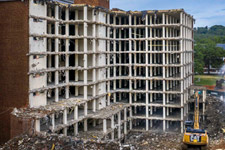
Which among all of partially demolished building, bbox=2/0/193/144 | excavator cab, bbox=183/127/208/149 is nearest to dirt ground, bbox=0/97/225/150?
partially demolished building, bbox=2/0/193/144

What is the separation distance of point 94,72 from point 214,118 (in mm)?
17108

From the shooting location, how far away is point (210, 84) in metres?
65.4

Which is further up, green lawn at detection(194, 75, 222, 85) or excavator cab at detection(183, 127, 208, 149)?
green lawn at detection(194, 75, 222, 85)

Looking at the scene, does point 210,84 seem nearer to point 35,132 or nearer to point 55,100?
point 55,100

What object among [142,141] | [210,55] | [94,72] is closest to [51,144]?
[94,72]

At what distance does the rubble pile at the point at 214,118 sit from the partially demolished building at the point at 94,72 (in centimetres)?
336

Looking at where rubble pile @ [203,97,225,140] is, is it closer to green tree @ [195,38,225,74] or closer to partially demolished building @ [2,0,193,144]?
partially demolished building @ [2,0,193,144]

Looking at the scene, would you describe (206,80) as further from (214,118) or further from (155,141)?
(155,141)

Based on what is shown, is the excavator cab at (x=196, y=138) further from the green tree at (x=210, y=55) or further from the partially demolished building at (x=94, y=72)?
the green tree at (x=210, y=55)

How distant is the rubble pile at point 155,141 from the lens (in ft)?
92.0

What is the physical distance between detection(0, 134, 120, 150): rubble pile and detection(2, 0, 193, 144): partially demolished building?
1.10 m

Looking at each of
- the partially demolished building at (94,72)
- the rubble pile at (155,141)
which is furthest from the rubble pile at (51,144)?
the rubble pile at (155,141)

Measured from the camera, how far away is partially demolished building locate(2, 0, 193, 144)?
23.9 metres

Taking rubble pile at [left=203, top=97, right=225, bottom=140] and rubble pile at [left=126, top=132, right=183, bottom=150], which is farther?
rubble pile at [left=203, top=97, right=225, bottom=140]
